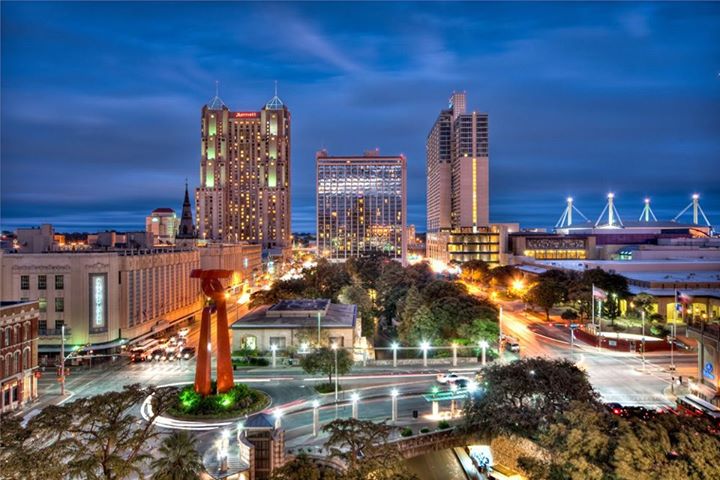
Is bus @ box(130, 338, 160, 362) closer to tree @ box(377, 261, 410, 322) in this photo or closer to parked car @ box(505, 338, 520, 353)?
tree @ box(377, 261, 410, 322)

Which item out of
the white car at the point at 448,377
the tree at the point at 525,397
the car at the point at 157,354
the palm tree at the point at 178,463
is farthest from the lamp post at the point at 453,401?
the car at the point at 157,354

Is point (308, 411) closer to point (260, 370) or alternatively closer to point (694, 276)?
point (260, 370)

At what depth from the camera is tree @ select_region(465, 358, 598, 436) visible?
30375mm

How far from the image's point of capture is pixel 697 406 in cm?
3812

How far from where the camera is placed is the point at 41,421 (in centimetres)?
2342

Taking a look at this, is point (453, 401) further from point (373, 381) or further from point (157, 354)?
point (157, 354)

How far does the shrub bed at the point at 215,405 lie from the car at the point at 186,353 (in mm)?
19731

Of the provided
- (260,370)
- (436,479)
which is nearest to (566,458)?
(436,479)

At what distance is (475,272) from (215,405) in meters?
102

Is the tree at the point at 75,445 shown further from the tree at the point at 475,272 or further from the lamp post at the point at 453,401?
the tree at the point at 475,272

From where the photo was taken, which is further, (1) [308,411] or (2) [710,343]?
(2) [710,343]

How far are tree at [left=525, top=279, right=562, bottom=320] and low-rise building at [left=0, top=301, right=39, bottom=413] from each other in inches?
2690

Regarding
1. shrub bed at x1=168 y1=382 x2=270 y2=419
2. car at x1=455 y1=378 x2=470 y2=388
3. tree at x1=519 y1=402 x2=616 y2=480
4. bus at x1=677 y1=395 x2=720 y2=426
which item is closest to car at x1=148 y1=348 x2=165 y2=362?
shrub bed at x1=168 y1=382 x2=270 y2=419

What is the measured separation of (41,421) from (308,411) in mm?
20217
